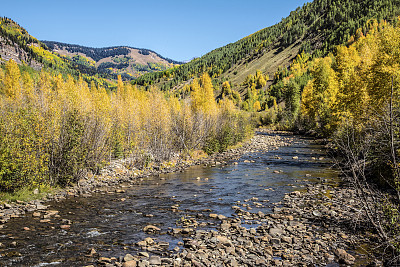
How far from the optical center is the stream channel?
11383mm

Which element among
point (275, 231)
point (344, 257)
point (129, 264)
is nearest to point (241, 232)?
point (275, 231)

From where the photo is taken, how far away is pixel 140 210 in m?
17.3

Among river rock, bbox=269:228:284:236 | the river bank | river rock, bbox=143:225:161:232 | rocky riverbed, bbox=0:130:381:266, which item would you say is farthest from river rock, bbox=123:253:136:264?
the river bank

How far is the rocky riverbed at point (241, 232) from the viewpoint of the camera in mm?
10609

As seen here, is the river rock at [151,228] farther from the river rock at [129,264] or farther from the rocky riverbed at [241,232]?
the river rock at [129,264]

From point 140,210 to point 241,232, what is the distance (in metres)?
7.50

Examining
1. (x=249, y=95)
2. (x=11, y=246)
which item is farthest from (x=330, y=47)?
(x=11, y=246)

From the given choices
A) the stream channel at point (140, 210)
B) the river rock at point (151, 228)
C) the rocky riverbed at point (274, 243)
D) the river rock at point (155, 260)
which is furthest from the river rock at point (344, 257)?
the river rock at point (151, 228)

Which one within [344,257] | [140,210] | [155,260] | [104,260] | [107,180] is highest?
[107,180]

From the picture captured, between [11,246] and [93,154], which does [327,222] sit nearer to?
[11,246]

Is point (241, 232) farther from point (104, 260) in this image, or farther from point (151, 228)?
point (104, 260)

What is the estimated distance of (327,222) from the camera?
14398 mm

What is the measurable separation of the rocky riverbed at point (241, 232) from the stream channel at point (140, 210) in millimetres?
120

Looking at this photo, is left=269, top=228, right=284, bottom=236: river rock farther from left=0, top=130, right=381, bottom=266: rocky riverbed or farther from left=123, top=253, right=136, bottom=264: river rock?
left=123, top=253, right=136, bottom=264: river rock
